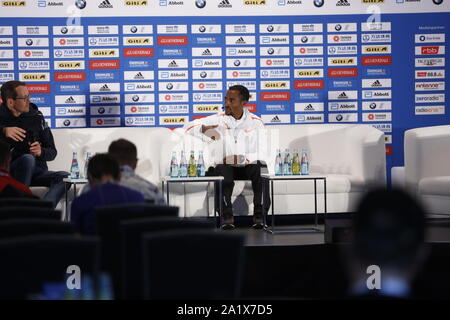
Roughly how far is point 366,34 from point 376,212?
750cm

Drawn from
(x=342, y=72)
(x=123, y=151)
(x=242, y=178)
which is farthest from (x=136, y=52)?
(x=123, y=151)

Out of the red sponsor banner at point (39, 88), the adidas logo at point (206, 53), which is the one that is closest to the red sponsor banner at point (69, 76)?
the red sponsor banner at point (39, 88)

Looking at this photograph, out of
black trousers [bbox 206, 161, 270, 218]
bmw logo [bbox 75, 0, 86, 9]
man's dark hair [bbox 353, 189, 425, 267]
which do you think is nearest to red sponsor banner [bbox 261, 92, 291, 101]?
black trousers [bbox 206, 161, 270, 218]

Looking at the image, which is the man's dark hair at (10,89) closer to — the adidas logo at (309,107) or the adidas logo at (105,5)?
the adidas logo at (105,5)

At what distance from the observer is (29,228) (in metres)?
2.19

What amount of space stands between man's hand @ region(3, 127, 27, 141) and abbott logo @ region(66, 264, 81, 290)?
4166 mm

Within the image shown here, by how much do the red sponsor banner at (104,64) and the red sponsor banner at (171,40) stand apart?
1.84ft

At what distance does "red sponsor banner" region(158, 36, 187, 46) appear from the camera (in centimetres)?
790

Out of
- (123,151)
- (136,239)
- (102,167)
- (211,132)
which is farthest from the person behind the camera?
(211,132)

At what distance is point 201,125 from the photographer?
6820 millimetres

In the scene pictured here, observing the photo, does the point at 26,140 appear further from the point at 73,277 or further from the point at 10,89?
the point at 73,277

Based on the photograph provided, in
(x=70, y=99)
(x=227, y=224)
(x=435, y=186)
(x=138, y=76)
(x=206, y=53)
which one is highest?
(x=206, y=53)

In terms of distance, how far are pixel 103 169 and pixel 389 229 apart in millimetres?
2597

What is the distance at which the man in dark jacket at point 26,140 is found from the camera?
598 cm
